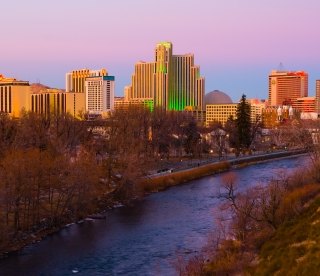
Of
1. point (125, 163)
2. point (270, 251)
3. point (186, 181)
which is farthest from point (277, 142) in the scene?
point (270, 251)

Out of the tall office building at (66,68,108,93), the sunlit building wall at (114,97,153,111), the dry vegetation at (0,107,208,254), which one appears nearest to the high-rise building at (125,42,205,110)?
the sunlit building wall at (114,97,153,111)

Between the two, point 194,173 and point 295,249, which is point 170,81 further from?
point 295,249

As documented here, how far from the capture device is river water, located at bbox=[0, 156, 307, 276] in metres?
20.1

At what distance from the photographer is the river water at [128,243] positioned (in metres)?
20.1

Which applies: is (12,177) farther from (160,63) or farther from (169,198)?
(160,63)

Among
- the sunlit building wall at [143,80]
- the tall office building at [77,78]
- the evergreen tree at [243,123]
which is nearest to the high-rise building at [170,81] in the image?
the sunlit building wall at [143,80]

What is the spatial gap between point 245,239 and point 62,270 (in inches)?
254

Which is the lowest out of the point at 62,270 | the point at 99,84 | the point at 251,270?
the point at 62,270

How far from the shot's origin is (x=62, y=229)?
2655 cm

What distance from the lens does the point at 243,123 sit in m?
64.6

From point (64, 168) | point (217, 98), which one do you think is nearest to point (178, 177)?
point (64, 168)

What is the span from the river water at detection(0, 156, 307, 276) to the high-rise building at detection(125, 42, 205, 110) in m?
116

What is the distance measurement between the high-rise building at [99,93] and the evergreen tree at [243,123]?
3568 inches

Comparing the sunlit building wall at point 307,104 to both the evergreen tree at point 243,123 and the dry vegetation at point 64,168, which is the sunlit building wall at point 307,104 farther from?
the dry vegetation at point 64,168
